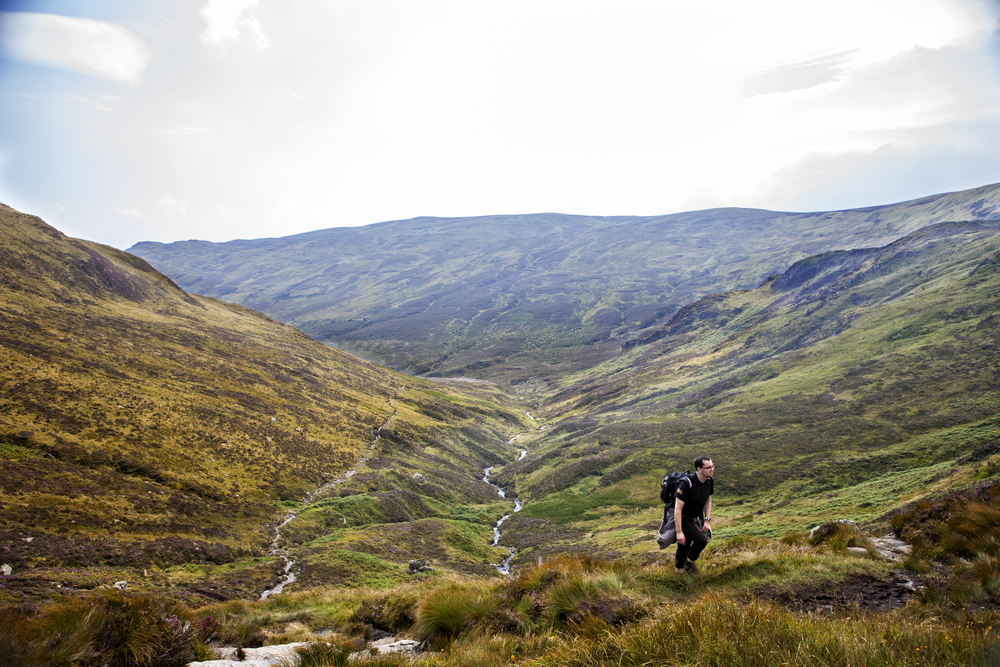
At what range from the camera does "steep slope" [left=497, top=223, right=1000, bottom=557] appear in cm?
4025

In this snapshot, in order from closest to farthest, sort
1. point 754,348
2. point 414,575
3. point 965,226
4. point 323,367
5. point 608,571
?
A: point 608,571, point 414,575, point 323,367, point 754,348, point 965,226

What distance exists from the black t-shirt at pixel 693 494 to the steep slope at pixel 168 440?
981 inches

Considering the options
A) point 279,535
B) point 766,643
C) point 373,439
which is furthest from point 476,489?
point 766,643

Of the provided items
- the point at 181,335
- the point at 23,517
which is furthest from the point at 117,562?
the point at 181,335

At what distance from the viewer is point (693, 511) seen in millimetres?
9281

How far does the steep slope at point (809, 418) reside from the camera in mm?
40250

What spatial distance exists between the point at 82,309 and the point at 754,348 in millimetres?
141099

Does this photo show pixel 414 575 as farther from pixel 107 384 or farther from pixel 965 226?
pixel 965 226

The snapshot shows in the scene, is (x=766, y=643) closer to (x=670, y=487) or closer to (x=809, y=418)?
(x=670, y=487)

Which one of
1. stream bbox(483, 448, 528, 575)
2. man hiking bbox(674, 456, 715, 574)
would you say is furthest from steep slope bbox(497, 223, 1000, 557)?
man hiking bbox(674, 456, 715, 574)

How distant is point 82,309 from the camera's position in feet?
211

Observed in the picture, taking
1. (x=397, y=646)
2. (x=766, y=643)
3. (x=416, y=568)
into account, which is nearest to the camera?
(x=766, y=643)

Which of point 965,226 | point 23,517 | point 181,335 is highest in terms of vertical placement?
point 965,226

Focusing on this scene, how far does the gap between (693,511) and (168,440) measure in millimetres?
45460
